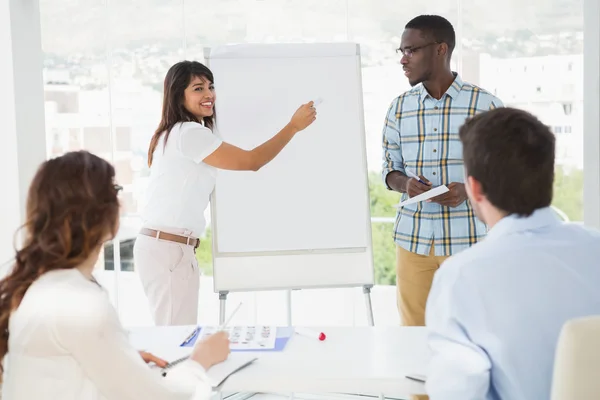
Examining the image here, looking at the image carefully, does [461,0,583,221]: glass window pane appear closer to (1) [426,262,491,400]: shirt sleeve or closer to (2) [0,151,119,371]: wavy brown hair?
(1) [426,262,491,400]: shirt sleeve

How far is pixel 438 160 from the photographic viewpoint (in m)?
3.04

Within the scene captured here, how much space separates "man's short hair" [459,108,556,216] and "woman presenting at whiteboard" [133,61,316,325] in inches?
58.6

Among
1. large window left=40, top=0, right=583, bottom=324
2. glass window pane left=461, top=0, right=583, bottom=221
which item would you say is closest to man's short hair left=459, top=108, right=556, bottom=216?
large window left=40, top=0, right=583, bottom=324

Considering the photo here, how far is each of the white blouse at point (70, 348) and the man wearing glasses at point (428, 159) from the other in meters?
1.73

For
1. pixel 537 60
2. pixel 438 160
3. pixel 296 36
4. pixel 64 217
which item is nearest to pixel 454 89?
pixel 438 160

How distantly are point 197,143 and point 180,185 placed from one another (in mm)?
205

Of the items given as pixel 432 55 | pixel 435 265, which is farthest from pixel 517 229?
pixel 432 55

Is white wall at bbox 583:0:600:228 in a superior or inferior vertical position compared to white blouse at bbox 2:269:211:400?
superior

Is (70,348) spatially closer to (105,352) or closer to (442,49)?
(105,352)

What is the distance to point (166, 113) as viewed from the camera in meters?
2.97

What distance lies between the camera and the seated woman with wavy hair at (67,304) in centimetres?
141

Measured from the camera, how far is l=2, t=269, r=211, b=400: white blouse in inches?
55.1

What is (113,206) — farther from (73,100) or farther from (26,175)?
(73,100)

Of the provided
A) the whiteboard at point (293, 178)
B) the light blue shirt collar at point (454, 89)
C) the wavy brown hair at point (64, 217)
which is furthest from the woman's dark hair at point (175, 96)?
the wavy brown hair at point (64, 217)
